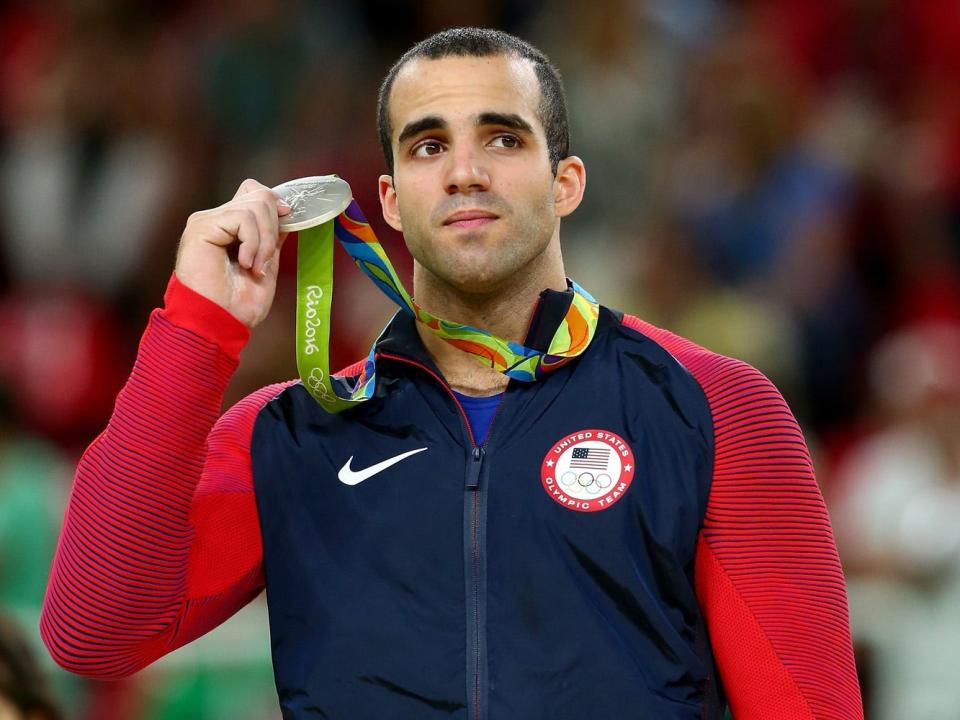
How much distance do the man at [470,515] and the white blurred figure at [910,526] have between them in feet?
8.86

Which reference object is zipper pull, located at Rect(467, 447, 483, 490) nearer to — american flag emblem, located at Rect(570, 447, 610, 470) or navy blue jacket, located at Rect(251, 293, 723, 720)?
navy blue jacket, located at Rect(251, 293, 723, 720)

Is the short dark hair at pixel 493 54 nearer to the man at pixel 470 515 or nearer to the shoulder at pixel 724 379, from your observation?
the man at pixel 470 515

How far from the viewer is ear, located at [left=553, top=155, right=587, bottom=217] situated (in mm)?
2957

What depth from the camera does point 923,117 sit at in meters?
7.70

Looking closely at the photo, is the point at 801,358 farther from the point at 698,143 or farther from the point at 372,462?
the point at 372,462

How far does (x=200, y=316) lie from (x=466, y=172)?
51 centimetres

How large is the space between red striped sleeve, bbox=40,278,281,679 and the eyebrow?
19.4 inches

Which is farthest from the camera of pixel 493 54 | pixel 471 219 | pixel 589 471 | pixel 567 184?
pixel 567 184

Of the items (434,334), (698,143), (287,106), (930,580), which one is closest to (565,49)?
(698,143)

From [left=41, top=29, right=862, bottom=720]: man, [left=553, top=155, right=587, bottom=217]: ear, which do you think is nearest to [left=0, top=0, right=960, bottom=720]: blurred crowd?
[left=553, top=155, right=587, bottom=217]: ear

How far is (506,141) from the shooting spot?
9.29 feet

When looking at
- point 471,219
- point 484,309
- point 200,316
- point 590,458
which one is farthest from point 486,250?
point 200,316

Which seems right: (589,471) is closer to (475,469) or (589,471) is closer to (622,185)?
(475,469)

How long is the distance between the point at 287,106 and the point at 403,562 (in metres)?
5.64
